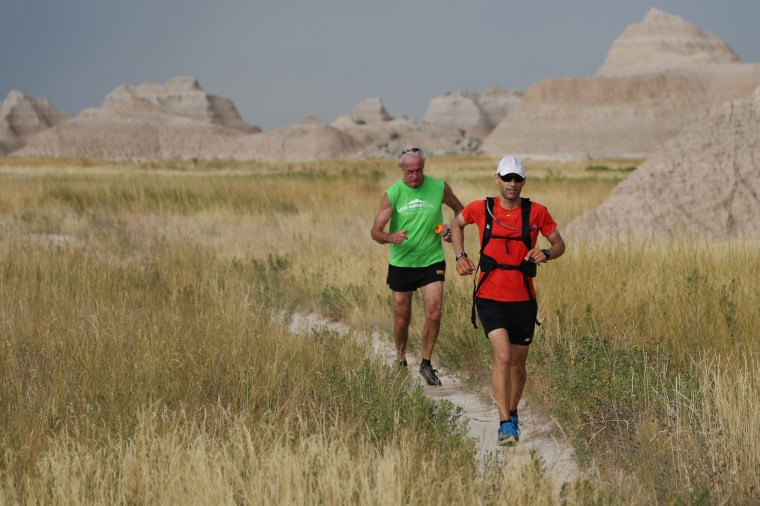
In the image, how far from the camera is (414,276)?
6594mm

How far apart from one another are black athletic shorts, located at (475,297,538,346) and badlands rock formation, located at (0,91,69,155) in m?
175

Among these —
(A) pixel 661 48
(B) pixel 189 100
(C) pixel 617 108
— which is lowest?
(C) pixel 617 108

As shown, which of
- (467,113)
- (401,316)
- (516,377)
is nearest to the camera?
(516,377)

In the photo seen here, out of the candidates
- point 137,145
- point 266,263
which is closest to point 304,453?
point 266,263

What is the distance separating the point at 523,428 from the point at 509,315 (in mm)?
1047

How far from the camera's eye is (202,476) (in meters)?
3.78

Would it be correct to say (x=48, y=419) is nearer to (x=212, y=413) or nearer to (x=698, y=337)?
(x=212, y=413)

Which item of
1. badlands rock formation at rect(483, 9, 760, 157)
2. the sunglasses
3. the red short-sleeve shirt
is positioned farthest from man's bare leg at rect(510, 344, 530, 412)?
A: badlands rock formation at rect(483, 9, 760, 157)

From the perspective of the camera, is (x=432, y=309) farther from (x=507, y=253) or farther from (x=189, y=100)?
(x=189, y=100)

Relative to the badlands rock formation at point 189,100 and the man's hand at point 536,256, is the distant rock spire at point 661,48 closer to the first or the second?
the badlands rock formation at point 189,100

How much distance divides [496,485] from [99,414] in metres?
2.15

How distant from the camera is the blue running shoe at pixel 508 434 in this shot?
4902mm

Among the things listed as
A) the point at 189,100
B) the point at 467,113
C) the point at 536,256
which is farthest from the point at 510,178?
the point at 467,113

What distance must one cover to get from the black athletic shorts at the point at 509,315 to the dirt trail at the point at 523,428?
0.59 meters
